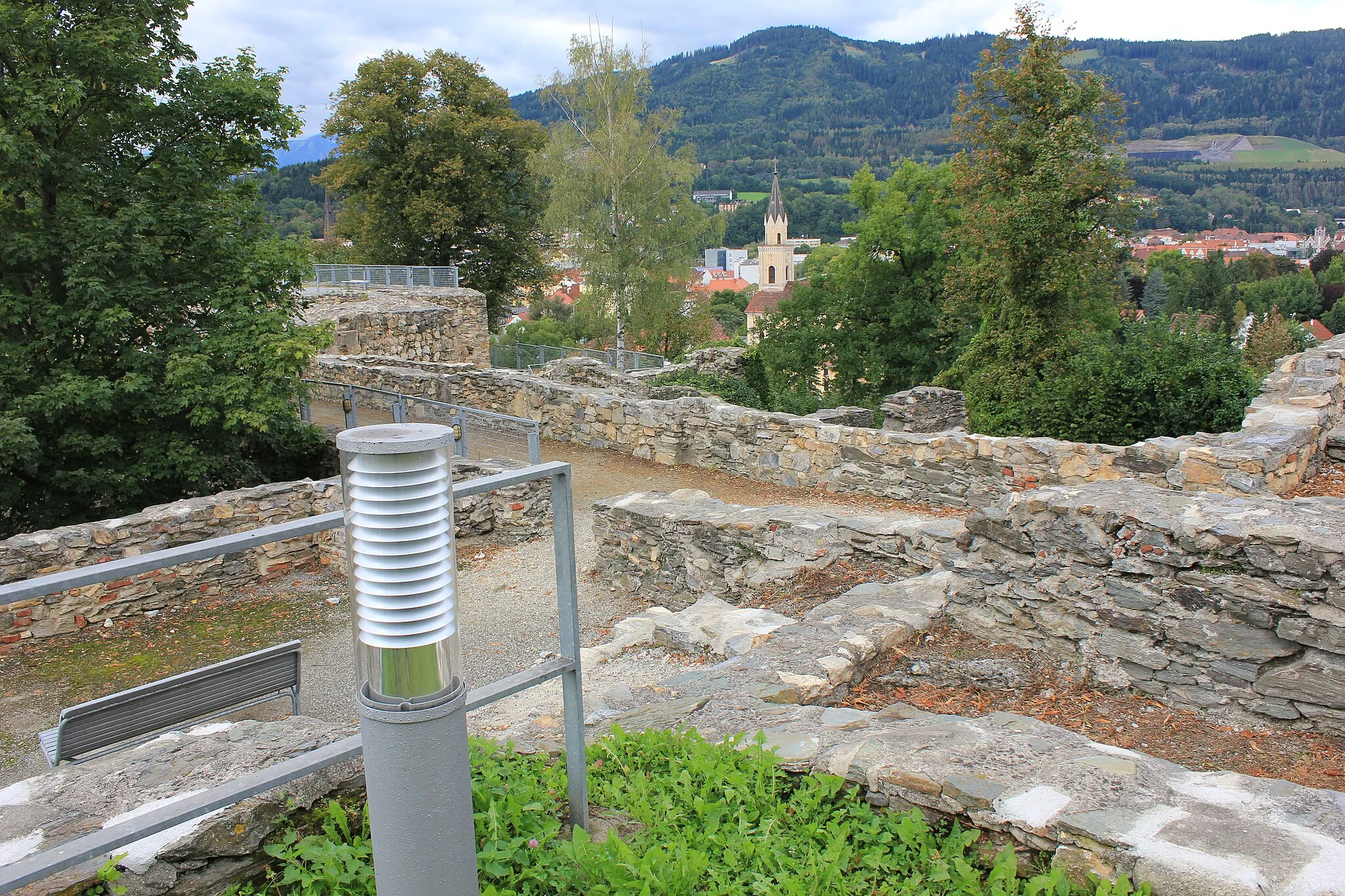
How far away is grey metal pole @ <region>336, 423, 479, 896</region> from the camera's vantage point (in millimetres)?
1953

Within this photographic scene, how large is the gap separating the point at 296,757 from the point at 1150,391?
11711 mm

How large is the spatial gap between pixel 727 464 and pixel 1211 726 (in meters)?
8.72

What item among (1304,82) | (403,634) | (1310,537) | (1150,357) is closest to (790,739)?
(403,634)

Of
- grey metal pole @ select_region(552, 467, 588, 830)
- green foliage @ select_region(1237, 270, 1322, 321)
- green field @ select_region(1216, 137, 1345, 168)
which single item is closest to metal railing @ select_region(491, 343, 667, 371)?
grey metal pole @ select_region(552, 467, 588, 830)

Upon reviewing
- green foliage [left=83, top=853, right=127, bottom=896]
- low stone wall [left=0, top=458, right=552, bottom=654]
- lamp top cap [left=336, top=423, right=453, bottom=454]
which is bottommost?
low stone wall [left=0, top=458, right=552, bottom=654]

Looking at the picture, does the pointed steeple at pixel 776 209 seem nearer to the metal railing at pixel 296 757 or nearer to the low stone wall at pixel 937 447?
the low stone wall at pixel 937 447

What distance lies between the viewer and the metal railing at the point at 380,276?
2631 cm

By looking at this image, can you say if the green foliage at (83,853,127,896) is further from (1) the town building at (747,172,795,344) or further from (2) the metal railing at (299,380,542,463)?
(1) the town building at (747,172,795,344)

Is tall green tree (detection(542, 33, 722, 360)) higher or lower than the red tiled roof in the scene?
higher

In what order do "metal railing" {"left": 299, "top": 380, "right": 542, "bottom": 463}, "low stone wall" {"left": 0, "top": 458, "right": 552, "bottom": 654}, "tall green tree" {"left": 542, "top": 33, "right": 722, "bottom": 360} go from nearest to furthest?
"low stone wall" {"left": 0, "top": 458, "right": 552, "bottom": 654}, "metal railing" {"left": 299, "top": 380, "right": 542, "bottom": 463}, "tall green tree" {"left": 542, "top": 33, "right": 722, "bottom": 360}

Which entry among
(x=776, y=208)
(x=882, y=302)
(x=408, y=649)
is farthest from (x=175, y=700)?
→ (x=776, y=208)

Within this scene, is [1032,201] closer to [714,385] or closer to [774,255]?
[714,385]

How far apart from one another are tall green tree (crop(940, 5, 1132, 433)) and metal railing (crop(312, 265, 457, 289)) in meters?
15.4

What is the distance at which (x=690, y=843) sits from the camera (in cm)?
307
